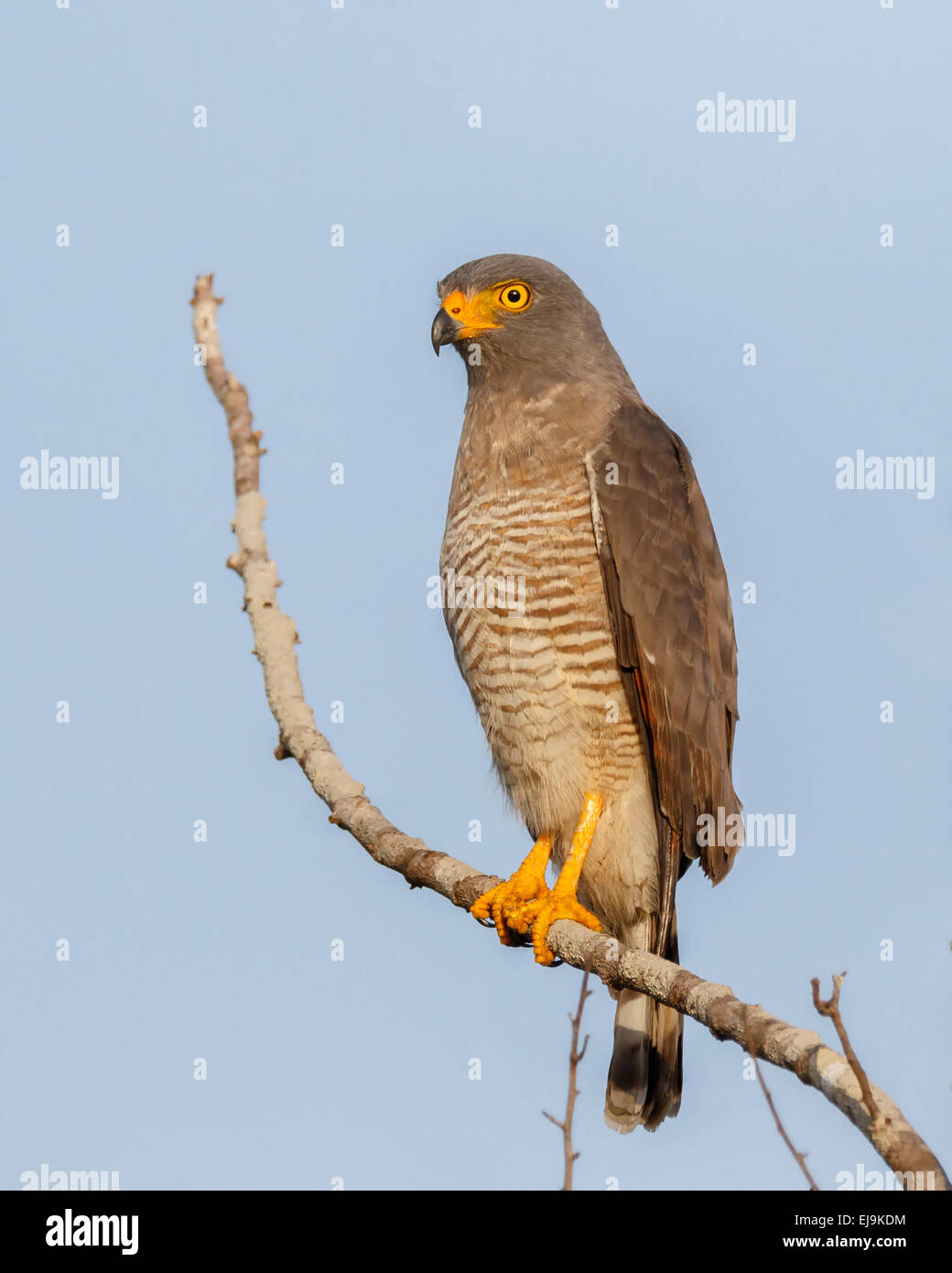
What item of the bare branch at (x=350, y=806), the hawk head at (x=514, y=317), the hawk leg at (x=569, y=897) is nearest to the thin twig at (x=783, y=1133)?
the bare branch at (x=350, y=806)

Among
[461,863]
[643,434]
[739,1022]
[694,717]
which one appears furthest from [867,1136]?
[643,434]

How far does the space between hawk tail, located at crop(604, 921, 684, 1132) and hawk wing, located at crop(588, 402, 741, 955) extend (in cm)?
32

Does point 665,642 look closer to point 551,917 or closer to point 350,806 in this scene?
point 551,917

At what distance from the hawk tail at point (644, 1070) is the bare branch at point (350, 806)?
42.0 inches

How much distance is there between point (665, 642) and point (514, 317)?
6.11 ft

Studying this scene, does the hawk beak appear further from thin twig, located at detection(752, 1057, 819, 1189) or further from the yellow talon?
thin twig, located at detection(752, 1057, 819, 1189)

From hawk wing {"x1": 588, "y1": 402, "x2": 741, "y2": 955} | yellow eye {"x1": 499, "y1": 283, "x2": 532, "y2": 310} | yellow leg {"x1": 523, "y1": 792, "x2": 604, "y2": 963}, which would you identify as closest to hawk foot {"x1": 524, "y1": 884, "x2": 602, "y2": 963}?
yellow leg {"x1": 523, "y1": 792, "x2": 604, "y2": 963}

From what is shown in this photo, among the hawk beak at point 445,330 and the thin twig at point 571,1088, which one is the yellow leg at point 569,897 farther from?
the hawk beak at point 445,330

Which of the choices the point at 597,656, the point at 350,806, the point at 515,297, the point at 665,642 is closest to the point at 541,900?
the point at 350,806

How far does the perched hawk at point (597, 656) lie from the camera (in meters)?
5.77

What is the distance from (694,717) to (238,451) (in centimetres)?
239

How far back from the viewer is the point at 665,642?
5844 millimetres

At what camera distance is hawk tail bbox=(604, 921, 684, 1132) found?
5.93 metres

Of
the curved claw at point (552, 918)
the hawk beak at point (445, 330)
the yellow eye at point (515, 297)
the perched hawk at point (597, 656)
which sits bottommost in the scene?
the curved claw at point (552, 918)
